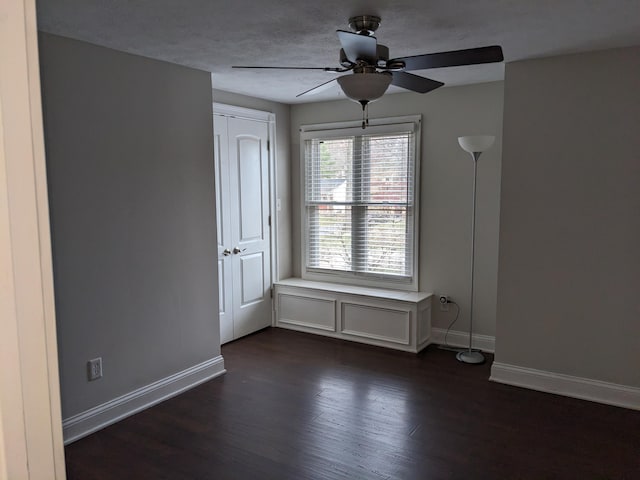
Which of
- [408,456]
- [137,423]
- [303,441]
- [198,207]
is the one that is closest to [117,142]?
[198,207]

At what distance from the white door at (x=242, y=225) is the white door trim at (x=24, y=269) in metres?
4.00

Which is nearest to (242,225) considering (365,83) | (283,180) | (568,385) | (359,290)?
(283,180)

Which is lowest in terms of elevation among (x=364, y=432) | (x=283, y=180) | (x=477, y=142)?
(x=364, y=432)

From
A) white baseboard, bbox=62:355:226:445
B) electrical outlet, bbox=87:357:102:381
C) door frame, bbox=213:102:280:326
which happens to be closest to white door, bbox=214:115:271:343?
door frame, bbox=213:102:280:326

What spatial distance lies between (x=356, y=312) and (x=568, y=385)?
1.92 meters

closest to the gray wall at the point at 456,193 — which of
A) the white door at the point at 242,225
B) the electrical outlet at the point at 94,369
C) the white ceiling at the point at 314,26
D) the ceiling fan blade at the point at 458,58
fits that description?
the white ceiling at the point at 314,26

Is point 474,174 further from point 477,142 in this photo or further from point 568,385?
point 568,385

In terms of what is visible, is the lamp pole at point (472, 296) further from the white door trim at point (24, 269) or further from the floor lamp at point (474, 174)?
the white door trim at point (24, 269)

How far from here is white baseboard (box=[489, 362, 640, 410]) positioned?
133 inches

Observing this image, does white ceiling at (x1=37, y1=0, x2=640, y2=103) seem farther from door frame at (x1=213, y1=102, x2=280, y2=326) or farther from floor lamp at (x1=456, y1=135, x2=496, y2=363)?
door frame at (x1=213, y1=102, x2=280, y2=326)

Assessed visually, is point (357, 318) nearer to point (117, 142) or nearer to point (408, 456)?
point (408, 456)

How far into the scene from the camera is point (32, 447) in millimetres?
567

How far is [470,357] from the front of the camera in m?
4.27

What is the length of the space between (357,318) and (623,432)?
2.34 meters
